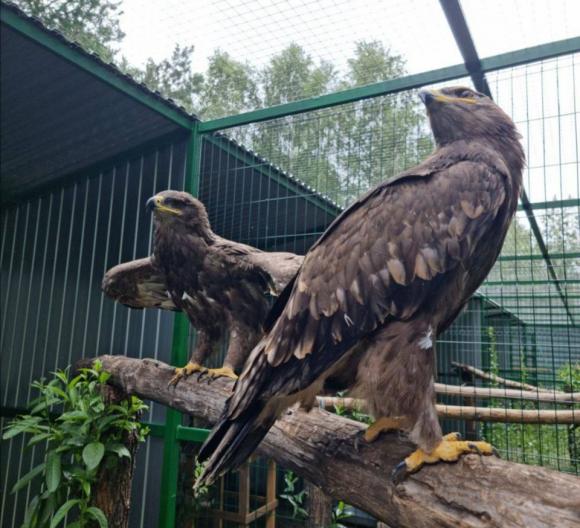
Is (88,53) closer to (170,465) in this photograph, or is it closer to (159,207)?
(159,207)

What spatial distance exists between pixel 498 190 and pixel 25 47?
11.3 feet

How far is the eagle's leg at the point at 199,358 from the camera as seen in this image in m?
3.32

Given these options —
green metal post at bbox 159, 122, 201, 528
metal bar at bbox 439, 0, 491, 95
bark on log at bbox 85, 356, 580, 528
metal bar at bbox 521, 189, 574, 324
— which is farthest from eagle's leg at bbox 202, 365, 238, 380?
metal bar at bbox 439, 0, 491, 95

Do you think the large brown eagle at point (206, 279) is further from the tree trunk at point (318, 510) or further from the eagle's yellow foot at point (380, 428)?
the eagle's yellow foot at point (380, 428)

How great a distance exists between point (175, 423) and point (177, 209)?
186 cm

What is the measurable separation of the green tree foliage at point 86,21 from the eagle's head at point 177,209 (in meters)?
6.63

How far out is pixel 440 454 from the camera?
174 centimetres

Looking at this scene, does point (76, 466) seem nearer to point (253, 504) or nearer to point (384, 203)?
point (253, 504)

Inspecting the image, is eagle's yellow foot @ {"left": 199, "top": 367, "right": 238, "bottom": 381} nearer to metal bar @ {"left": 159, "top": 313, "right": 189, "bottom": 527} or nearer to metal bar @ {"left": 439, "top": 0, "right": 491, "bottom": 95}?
metal bar @ {"left": 159, "top": 313, "right": 189, "bottom": 527}

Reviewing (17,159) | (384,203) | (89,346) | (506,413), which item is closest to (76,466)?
(89,346)

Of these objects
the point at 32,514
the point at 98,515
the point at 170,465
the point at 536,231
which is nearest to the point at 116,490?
the point at 98,515

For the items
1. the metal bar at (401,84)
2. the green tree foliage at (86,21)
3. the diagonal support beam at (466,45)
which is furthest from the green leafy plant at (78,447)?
the green tree foliage at (86,21)

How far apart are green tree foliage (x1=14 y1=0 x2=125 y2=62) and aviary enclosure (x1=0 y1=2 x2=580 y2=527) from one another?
4.27 meters

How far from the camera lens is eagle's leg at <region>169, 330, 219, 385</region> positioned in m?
3.32
